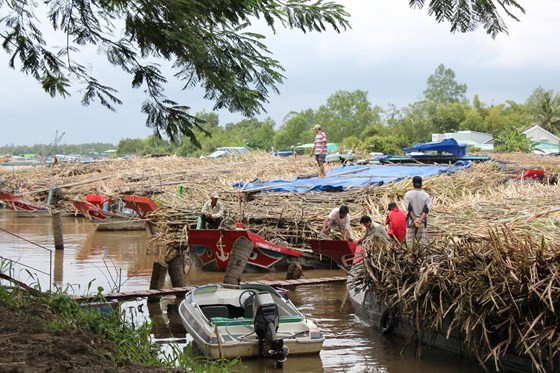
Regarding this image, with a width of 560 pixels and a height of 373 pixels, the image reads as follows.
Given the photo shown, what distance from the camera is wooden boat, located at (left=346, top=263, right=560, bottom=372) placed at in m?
9.34

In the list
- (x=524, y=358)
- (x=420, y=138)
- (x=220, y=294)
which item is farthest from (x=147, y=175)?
(x=420, y=138)

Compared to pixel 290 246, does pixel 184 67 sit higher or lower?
higher

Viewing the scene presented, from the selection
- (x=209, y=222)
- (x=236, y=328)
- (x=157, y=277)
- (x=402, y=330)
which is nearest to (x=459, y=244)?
(x=402, y=330)

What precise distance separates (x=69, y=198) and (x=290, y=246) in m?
21.6

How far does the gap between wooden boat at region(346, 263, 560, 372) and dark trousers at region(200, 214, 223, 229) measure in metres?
6.10

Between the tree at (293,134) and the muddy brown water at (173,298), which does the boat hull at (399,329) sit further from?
the tree at (293,134)

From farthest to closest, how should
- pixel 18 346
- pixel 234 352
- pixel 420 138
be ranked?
pixel 420 138 → pixel 234 352 → pixel 18 346

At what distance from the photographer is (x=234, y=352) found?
393 inches

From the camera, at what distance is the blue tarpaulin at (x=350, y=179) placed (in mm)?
22062

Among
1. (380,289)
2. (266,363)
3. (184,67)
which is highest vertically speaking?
(184,67)

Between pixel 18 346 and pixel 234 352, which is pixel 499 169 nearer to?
pixel 234 352

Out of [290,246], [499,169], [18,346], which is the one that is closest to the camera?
[18,346]

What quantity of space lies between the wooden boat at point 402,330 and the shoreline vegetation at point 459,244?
0.64 ft

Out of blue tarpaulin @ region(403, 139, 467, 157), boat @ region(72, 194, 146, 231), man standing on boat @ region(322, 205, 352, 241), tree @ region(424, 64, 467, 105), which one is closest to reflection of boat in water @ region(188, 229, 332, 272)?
man standing on boat @ region(322, 205, 352, 241)
